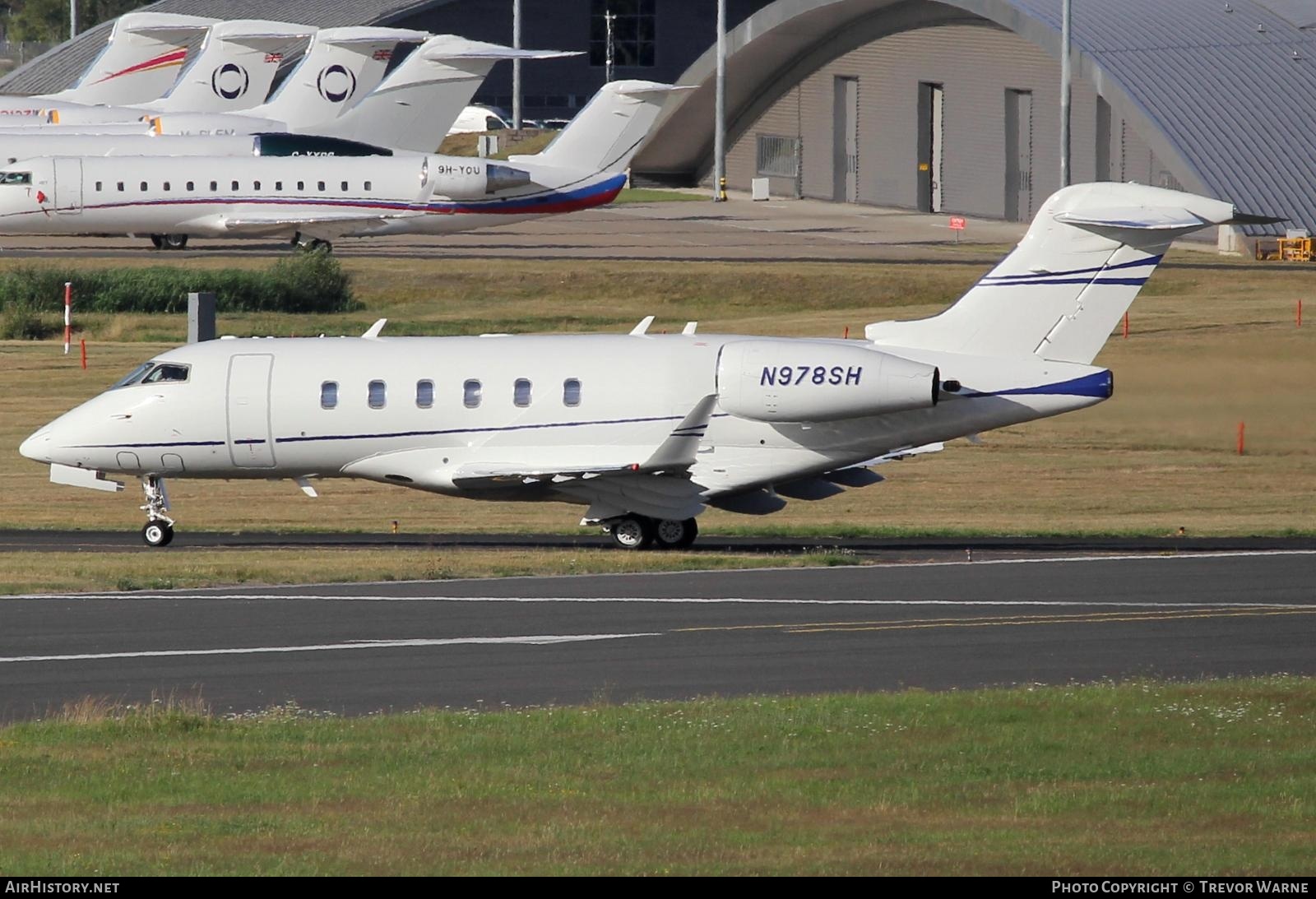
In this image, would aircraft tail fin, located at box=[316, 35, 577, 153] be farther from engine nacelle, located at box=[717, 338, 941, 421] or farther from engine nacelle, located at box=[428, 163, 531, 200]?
engine nacelle, located at box=[717, 338, 941, 421]

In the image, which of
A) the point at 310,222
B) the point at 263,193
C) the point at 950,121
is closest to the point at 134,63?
the point at 263,193

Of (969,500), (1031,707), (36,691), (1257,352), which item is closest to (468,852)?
(1031,707)

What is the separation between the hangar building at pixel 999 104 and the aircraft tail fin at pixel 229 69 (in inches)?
692

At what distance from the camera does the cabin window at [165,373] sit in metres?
28.7

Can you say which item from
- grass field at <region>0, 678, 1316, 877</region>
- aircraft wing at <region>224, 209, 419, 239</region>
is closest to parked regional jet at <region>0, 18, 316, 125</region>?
aircraft wing at <region>224, 209, 419, 239</region>

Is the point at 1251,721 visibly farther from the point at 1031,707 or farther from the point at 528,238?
the point at 528,238

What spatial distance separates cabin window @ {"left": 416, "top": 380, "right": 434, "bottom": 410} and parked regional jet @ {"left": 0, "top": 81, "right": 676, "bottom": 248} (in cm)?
3450

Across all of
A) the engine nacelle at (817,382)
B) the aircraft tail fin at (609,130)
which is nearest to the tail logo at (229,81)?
the aircraft tail fin at (609,130)

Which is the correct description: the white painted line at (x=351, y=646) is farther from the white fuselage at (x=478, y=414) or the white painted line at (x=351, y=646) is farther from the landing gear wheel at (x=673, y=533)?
the landing gear wheel at (x=673, y=533)

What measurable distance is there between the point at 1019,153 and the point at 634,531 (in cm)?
5017

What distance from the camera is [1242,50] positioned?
67.5 m

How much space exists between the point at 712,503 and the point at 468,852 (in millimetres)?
16968


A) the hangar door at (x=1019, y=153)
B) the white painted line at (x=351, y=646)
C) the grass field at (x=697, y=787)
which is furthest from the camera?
the hangar door at (x=1019, y=153)

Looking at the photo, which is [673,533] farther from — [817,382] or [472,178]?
[472,178]
